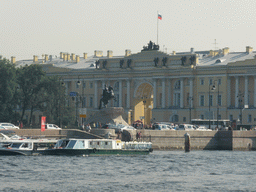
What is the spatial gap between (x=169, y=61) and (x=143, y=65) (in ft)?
15.2

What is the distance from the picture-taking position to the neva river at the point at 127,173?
4484 cm

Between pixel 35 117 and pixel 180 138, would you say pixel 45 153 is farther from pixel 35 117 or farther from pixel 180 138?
pixel 35 117

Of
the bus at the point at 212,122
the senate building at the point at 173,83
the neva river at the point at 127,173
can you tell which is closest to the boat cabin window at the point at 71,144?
the neva river at the point at 127,173

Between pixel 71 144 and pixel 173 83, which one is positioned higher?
pixel 173 83

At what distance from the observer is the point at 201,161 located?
206 feet

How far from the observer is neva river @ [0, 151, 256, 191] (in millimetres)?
44844

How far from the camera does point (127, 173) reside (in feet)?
169

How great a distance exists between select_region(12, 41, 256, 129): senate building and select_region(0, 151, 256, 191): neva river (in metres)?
41.7

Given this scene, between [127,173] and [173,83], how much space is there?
213ft

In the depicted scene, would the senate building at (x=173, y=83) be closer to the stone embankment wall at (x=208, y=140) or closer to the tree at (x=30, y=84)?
the tree at (x=30, y=84)

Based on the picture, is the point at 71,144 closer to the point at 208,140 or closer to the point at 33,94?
the point at 208,140

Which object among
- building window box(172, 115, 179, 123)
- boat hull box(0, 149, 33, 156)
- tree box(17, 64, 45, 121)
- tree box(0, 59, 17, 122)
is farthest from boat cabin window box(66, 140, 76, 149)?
building window box(172, 115, 179, 123)

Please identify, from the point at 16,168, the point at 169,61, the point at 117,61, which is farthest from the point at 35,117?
the point at 16,168

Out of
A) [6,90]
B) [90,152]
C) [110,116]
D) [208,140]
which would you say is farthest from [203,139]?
[6,90]
